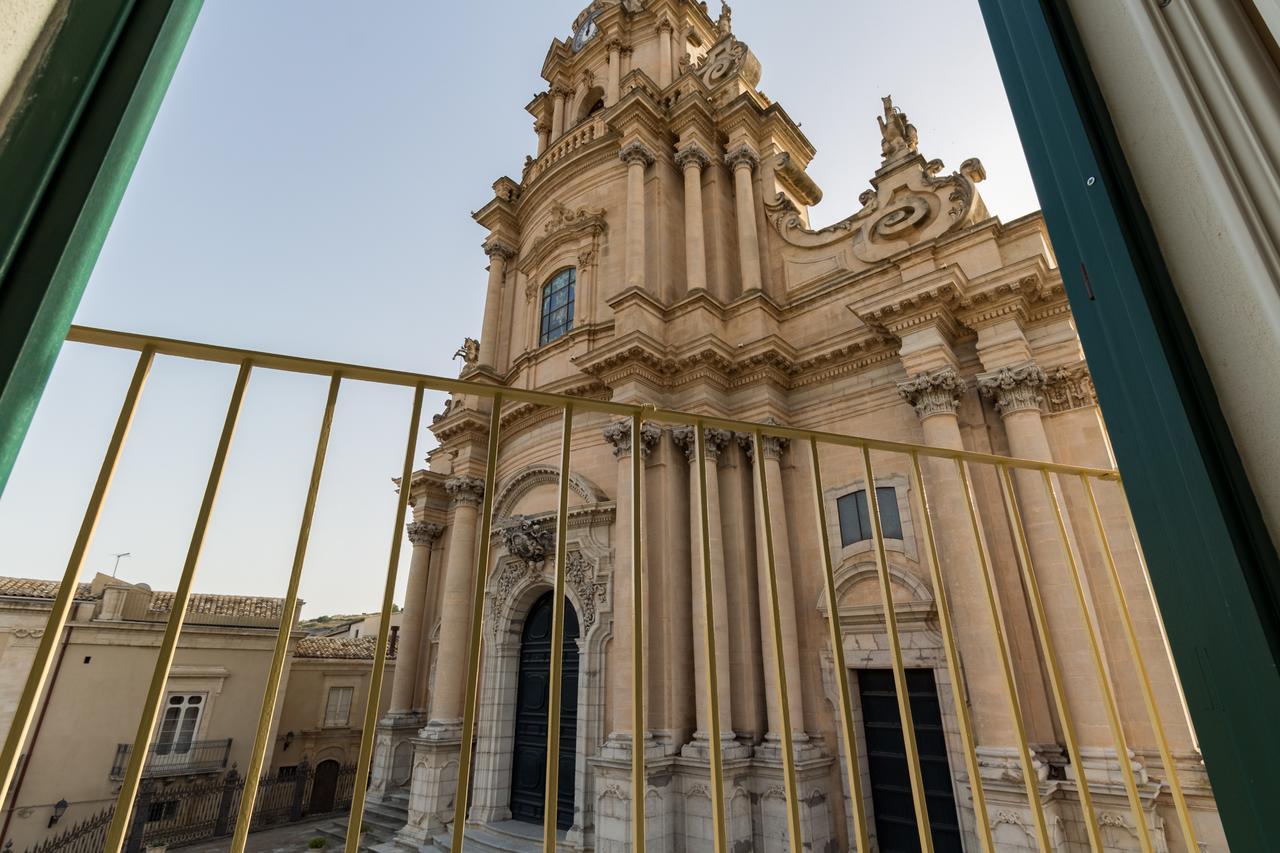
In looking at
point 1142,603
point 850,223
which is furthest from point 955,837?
point 850,223

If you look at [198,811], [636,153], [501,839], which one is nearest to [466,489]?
[501,839]

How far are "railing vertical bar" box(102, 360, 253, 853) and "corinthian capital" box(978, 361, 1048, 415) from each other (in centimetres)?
868

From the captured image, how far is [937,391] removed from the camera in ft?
27.5

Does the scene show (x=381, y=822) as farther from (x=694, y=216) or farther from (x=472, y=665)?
(x=472, y=665)

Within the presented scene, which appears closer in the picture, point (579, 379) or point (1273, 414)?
point (1273, 414)

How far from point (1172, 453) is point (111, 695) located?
21.2m

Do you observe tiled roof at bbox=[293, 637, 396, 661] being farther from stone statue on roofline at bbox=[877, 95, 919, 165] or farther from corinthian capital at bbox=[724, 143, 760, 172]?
stone statue on roofline at bbox=[877, 95, 919, 165]

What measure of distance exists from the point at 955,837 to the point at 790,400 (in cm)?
640

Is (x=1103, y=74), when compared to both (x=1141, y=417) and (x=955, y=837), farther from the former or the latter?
(x=955, y=837)

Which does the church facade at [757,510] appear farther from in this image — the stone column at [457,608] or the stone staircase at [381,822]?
the stone staircase at [381,822]

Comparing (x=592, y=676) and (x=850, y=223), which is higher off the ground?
(x=850, y=223)

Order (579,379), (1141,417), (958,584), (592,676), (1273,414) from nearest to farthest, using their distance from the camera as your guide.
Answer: (1273,414), (1141,417), (958,584), (592,676), (579,379)

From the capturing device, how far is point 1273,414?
97 centimetres

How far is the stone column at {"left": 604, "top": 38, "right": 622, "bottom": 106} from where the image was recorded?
16.4m
